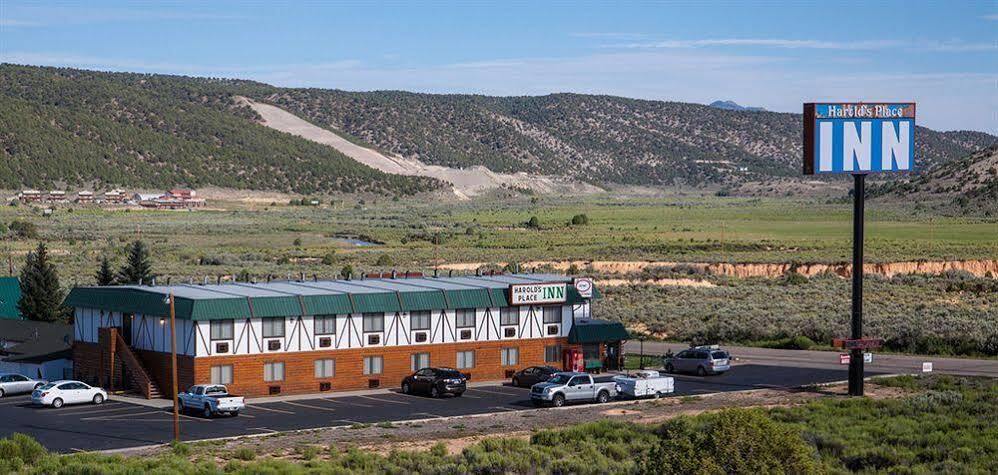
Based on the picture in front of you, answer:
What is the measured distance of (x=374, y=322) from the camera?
61.4 metres

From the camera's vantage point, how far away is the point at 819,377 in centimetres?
6234

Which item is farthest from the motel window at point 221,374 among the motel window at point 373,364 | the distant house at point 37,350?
the distant house at point 37,350

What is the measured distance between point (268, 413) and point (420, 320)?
36.3 feet

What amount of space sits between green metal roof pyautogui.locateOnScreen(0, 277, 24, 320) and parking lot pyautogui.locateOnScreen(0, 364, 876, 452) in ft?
83.0

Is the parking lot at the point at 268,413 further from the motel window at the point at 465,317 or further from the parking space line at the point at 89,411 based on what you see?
the motel window at the point at 465,317

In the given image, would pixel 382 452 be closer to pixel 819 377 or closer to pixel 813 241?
pixel 819 377

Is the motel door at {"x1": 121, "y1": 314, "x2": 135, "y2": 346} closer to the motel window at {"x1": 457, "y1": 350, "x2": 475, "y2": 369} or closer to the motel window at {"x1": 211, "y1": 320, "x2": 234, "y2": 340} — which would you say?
the motel window at {"x1": 211, "y1": 320, "x2": 234, "y2": 340}

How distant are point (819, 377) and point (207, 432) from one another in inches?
1110

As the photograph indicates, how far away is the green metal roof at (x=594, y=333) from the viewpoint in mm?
66438

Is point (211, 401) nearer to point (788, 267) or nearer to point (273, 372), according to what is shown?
point (273, 372)

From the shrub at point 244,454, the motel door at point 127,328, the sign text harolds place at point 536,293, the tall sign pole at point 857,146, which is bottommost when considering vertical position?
the shrub at point 244,454

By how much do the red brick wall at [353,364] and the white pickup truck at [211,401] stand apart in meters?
3.34

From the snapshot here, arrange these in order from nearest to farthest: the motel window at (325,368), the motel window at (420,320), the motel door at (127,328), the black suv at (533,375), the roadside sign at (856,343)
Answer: the roadside sign at (856,343) → the motel window at (325,368) → the motel door at (127,328) → the black suv at (533,375) → the motel window at (420,320)

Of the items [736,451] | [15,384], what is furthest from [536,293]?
[736,451]
